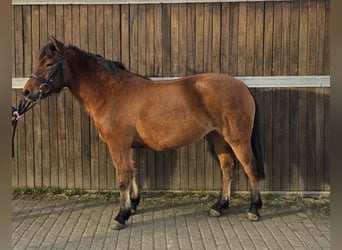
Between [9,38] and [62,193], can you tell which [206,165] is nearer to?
[62,193]

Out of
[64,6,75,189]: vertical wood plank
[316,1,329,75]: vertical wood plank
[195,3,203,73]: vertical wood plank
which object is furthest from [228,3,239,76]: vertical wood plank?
[64,6,75,189]: vertical wood plank

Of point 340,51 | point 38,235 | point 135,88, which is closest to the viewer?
point 340,51

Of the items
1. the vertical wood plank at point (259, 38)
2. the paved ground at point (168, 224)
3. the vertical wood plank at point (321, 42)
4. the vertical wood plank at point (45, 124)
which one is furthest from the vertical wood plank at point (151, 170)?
the vertical wood plank at point (321, 42)

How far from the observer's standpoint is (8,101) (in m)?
0.80

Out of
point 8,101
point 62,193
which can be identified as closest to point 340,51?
point 8,101

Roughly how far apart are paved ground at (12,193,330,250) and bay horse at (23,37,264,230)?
26 cm

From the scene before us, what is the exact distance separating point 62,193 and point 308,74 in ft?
11.5

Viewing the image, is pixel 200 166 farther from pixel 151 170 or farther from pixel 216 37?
pixel 216 37

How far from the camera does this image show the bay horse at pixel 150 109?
3984mm

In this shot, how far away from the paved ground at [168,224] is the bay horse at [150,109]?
258mm

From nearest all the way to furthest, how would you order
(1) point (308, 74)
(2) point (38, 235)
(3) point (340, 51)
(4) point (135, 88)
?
1. (3) point (340, 51)
2. (2) point (38, 235)
3. (4) point (135, 88)
4. (1) point (308, 74)

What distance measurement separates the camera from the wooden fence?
480cm

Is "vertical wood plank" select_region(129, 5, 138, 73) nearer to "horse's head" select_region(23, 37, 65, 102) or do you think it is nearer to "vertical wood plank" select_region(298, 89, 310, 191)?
"horse's head" select_region(23, 37, 65, 102)

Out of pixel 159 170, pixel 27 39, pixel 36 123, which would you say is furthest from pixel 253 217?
pixel 27 39
